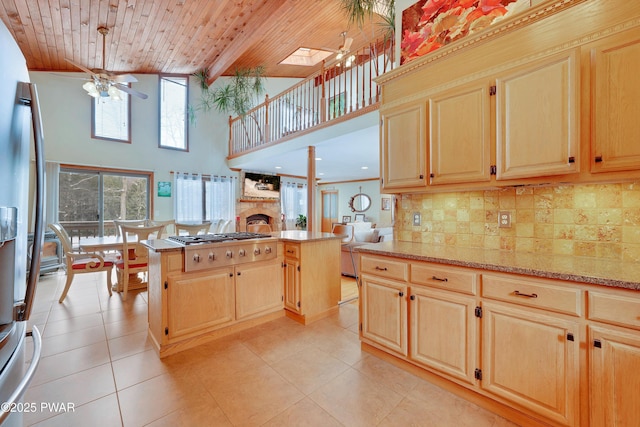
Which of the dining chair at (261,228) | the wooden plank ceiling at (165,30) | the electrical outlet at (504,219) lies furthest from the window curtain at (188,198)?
the electrical outlet at (504,219)

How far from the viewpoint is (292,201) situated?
28.6 ft

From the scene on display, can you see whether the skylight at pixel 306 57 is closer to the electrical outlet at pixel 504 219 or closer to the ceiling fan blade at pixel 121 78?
the ceiling fan blade at pixel 121 78

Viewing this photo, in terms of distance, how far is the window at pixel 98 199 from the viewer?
5.21 meters

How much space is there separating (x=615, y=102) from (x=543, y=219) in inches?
29.1

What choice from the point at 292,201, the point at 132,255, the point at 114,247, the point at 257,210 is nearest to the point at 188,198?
the point at 257,210

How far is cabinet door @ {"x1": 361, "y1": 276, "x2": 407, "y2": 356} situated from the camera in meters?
1.97

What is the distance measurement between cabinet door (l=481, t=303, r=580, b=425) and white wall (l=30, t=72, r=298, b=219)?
20.0 ft

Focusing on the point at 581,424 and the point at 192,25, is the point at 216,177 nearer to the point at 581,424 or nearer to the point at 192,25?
the point at 192,25

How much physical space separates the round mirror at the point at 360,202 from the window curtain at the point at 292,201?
1.70 metres

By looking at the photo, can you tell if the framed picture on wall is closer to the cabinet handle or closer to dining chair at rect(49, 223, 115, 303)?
dining chair at rect(49, 223, 115, 303)

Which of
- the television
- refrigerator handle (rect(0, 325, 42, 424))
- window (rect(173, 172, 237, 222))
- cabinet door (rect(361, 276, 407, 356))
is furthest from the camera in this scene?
the television

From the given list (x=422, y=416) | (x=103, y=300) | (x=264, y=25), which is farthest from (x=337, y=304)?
(x=264, y=25)

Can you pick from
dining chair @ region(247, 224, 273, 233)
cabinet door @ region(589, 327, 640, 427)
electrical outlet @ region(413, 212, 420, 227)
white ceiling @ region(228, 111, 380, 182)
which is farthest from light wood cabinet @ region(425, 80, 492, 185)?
dining chair @ region(247, 224, 273, 233)

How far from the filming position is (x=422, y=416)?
5.22 feet
